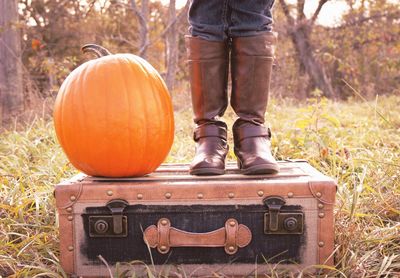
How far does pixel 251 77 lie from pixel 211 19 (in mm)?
238

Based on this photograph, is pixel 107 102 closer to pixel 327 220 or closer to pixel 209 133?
pixel 209 133

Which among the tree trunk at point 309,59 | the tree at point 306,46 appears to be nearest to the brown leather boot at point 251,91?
the tree at point 306,46

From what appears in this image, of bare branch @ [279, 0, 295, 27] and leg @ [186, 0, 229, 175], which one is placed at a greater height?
bare branch @ [279, 0, 295, 27]

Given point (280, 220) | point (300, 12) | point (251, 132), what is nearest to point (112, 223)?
point (280, 220)

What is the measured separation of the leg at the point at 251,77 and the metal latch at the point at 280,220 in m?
0.21

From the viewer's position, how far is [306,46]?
9.10 m

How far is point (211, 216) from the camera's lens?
1369 millimetres

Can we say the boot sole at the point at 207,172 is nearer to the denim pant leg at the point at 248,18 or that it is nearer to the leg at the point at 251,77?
the leg at the point at 251,77

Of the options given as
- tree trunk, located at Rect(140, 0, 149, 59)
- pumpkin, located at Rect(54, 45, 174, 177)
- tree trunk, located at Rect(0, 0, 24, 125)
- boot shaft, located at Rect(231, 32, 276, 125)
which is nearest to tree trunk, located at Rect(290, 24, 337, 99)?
tree trunk, located at Rect(140, 0, 149, 59)

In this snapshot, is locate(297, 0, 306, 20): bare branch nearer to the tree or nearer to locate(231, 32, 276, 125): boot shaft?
the tree

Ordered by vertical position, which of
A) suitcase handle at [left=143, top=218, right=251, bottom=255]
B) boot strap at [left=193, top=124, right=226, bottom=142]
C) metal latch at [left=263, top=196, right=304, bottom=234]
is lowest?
suitcase handle at [left=143, top=218, right=251, bottom=255]

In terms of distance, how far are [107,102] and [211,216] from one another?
45cm

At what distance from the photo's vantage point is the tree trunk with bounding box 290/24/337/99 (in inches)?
356

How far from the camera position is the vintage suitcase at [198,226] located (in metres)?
1.36
